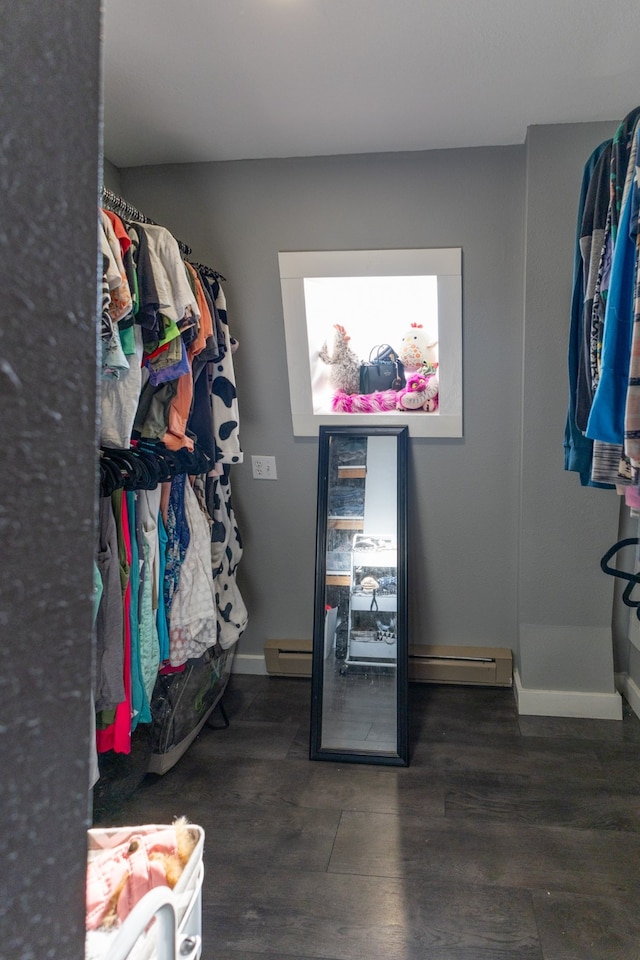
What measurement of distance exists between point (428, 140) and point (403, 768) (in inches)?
94.3

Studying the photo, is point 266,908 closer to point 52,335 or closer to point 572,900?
point 572,900

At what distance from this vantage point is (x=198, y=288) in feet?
7.36

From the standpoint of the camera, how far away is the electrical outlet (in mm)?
3023

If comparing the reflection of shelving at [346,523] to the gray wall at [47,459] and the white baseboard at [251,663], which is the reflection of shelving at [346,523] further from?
the gray wall at [47,459]

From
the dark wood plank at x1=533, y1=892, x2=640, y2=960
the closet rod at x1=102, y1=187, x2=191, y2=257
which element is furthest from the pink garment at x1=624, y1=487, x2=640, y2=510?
the closet rod at x1=102, y1=187, x2=191, y2=257

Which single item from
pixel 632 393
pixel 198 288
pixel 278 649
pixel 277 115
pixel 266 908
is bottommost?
pixel 266 908

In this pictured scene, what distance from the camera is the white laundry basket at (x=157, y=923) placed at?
0.72 metres

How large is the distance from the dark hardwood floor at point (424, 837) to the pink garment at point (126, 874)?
0.40 metres

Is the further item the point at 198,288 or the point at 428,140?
the point at 428,140

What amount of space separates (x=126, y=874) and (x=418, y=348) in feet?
7.49

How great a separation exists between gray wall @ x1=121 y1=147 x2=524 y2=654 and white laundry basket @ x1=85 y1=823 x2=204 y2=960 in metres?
1.72

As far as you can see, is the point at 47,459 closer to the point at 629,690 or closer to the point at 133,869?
the point at 133,869

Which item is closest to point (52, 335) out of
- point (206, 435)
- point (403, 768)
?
point (206, 435)

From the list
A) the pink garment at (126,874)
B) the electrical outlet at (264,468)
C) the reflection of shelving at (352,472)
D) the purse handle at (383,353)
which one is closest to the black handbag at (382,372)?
the purse handle at (383,353)
